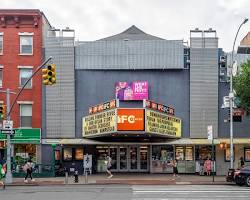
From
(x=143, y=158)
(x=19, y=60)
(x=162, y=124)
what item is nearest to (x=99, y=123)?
(x=162, y=124)

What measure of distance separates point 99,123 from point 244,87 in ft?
33.6

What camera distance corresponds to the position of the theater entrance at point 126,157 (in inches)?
1551

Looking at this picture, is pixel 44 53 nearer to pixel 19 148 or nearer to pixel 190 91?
pixel 19 148

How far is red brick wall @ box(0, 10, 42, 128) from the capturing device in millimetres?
39125

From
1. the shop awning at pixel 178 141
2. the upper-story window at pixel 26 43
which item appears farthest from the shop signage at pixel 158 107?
the upper-story window at pixel 26 43

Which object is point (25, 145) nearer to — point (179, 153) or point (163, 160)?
point (163, 160)

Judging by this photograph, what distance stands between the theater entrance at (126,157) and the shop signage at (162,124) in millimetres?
3827

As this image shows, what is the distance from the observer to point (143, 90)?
126 ft

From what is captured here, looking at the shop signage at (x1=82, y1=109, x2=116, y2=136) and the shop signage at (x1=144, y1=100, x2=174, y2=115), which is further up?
the shop signage at (x1=144, y1=100, x2=174, y2=115)

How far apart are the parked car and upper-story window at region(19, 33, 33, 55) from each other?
19.2 m

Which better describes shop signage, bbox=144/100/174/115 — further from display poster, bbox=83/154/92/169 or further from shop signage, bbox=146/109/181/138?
display poster, bbox=83/154/92/169

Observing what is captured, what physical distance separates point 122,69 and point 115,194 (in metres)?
16.6

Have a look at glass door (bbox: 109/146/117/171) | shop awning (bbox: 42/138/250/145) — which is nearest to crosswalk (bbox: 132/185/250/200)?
shop awning (bbox: 42/138/250/145)

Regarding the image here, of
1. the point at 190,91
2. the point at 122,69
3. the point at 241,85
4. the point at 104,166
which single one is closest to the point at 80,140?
the point at 104,166
